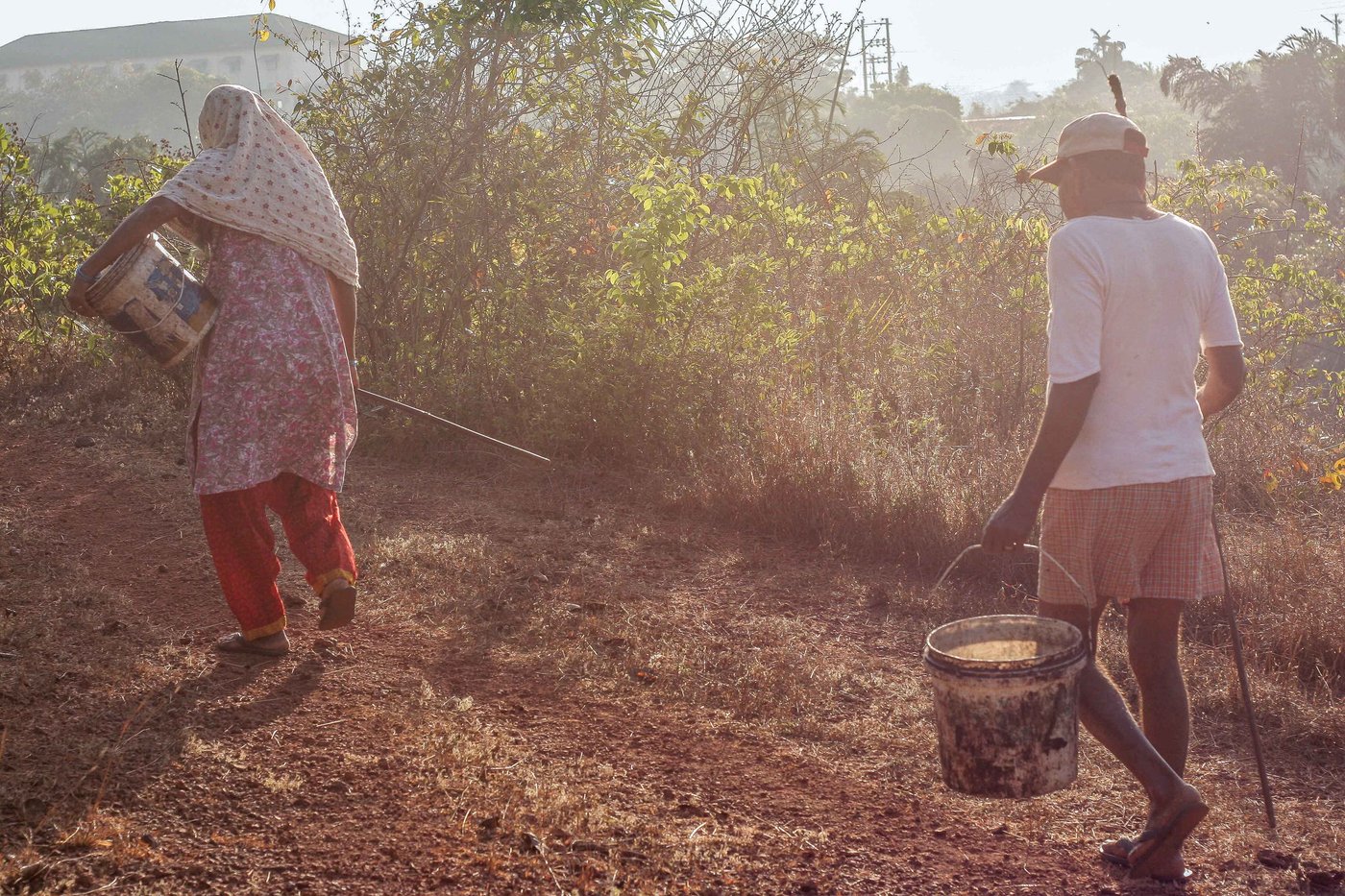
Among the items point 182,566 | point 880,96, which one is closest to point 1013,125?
point 880,96

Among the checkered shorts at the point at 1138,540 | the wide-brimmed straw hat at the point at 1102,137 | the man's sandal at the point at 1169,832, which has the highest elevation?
the wide-brimmed straw hat at the point at 1102,137

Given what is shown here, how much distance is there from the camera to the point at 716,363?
6.90 meters

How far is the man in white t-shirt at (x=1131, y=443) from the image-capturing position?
2602 millimetres

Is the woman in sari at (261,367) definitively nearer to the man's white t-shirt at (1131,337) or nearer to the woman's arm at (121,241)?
the woman's arm at (121,241)

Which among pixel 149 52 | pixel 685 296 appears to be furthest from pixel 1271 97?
pixel 149 52

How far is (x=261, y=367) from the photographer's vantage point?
382 cm

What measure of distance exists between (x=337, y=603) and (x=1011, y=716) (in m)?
2.23

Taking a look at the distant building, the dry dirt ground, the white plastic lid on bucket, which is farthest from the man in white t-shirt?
the distant building

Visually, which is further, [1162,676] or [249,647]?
[249,647]

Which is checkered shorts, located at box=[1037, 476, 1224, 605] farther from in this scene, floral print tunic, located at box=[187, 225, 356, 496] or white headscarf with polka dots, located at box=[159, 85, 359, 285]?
white headscarf with polka dots, located at box=[159, 85, 359, 285]

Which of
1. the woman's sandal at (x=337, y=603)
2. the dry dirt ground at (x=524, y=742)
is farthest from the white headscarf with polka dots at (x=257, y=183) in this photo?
the dry dirt ground at (x=524, y=742)

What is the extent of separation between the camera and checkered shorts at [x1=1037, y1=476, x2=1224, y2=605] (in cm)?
267

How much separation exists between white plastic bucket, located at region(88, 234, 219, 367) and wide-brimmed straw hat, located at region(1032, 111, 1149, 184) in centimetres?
249

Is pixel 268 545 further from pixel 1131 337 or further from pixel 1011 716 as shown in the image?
pixel 1131 337
